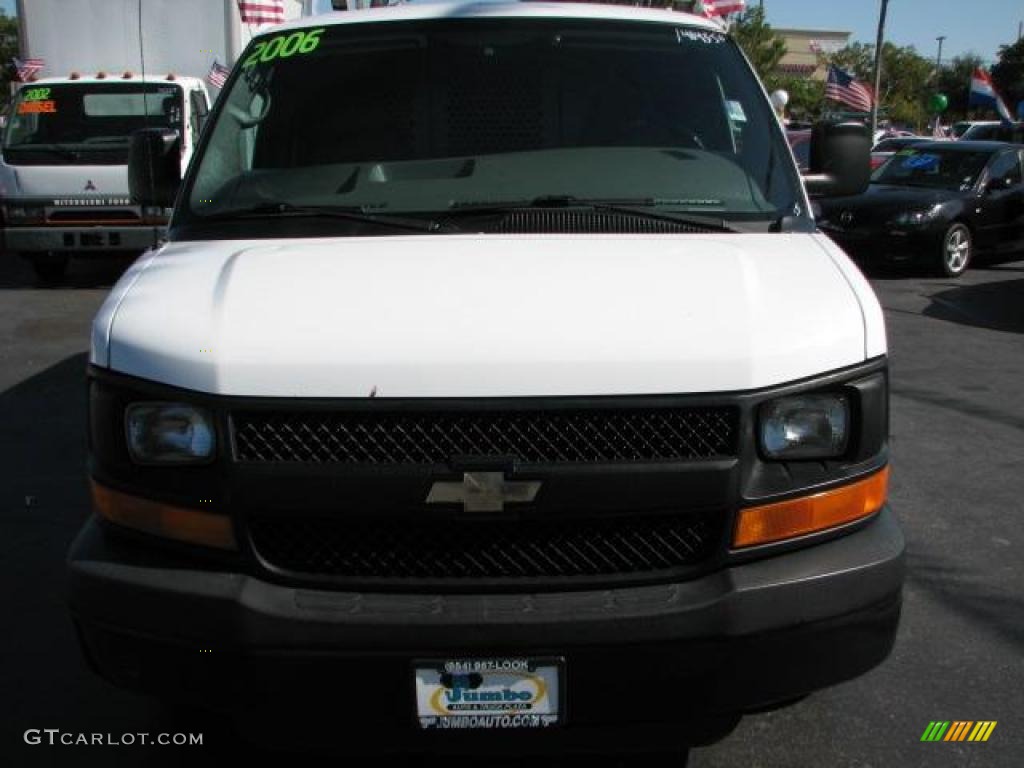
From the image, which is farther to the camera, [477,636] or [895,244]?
[895,244]

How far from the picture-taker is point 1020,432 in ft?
22.7

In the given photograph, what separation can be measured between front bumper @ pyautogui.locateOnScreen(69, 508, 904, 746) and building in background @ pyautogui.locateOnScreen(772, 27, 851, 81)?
82778 millimetres

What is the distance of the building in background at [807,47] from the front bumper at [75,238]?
74781 millimetres

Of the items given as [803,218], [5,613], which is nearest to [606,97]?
[803,218]

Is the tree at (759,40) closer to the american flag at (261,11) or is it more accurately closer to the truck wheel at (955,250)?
the truck wheel at (955,250)

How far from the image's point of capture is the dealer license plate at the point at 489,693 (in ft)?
8.32

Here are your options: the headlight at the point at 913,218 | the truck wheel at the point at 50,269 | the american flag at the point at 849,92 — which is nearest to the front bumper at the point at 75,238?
the truck wheel at the point at 50,269

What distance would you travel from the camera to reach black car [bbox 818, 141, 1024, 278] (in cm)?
1381

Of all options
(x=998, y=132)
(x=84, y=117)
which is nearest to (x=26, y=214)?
(x=84, y=117)

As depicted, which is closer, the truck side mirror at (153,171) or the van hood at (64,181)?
the truck side mirror at (153,171)

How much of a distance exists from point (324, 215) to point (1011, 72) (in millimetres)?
72535

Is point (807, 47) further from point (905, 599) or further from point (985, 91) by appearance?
point (905, 599)

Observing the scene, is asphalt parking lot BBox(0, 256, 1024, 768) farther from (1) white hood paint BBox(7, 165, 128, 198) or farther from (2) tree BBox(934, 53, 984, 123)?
(2) tree BBox(934, 53, 984, 123)

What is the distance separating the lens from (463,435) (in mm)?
2545
